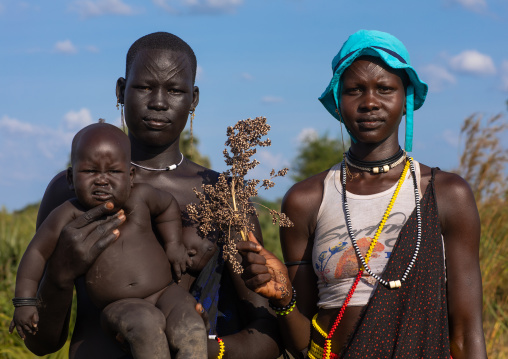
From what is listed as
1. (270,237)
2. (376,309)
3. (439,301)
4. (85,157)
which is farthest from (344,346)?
(270,237)

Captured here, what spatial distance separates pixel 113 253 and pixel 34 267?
35cm

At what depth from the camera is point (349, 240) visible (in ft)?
10.5

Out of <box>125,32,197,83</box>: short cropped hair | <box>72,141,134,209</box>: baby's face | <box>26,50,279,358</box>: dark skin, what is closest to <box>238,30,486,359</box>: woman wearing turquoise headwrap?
<box>26,50,279,358</box>: dark skin

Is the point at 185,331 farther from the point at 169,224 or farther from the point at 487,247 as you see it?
the point at 487,247

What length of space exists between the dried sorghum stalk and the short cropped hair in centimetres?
65

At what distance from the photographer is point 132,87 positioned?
127 inches

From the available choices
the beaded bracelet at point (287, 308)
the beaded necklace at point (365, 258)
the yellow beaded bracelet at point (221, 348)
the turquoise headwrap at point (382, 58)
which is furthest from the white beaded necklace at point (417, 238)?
the yellow beaded bracelet at point (221, 348)

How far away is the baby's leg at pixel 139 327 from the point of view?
2.65m

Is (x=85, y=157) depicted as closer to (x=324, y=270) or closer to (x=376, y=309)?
(x=324, y=270)

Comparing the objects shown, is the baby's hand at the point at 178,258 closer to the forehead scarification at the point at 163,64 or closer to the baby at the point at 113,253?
the baby at the point at 113,253

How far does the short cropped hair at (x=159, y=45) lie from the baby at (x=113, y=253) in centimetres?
54

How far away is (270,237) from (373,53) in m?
7.96

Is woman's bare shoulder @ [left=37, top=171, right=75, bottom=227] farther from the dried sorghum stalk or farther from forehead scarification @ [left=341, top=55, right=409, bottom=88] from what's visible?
forehead scarification @ [left=341, top=55, right=409, bottom=88]

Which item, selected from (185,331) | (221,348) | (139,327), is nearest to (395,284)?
(221,348)
